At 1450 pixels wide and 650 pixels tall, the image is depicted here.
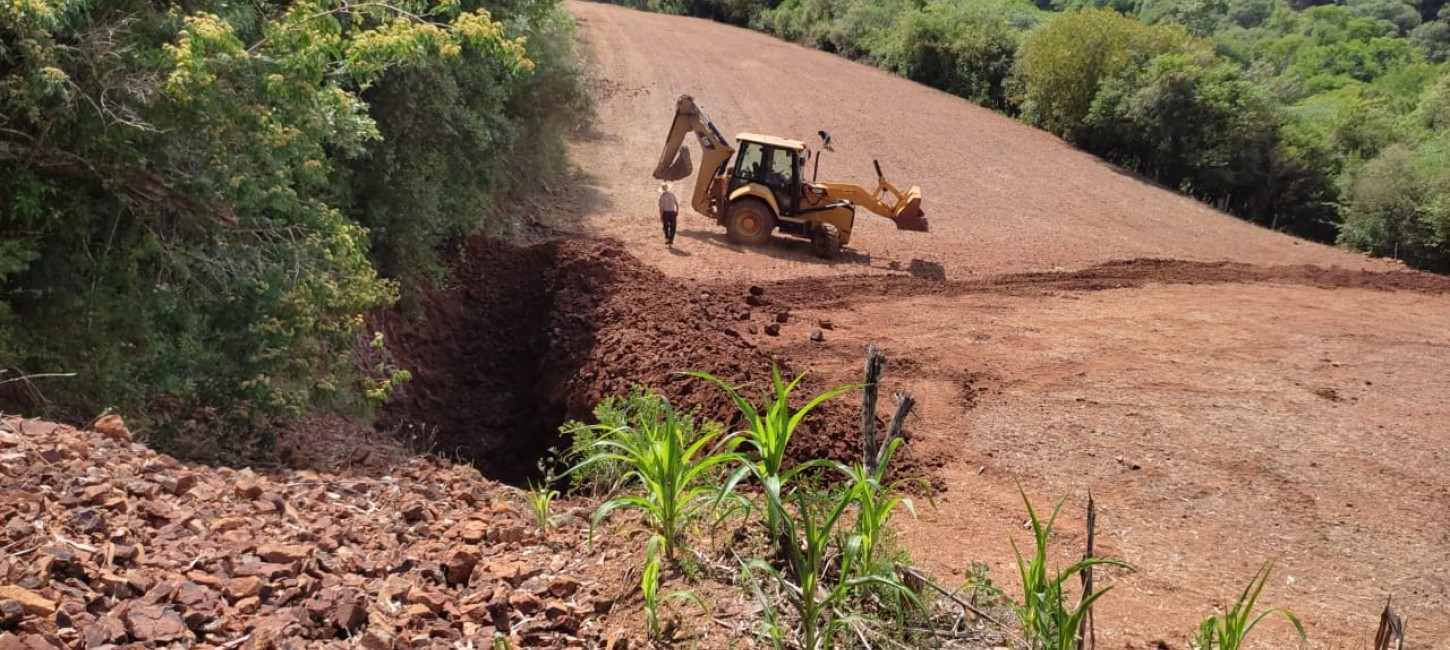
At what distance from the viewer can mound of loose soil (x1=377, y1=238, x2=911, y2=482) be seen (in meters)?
8.77

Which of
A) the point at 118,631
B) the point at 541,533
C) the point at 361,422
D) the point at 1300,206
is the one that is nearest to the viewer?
the point at 118,631

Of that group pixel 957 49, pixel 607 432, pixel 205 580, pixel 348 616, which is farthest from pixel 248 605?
pixel 957 49

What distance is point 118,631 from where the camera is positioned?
3.32 metres

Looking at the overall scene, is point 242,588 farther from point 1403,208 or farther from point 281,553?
Answer: point 1403,208

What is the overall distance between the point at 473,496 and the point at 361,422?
318 cm

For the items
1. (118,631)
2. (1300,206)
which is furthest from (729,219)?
(1300,206)

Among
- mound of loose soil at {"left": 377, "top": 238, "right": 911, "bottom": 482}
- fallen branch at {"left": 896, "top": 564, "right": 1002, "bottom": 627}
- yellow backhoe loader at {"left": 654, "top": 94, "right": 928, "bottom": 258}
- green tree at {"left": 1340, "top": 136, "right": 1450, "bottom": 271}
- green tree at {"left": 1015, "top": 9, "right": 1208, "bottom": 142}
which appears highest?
green tree at {"left": 1015, "top": 9, "right": 1208, "bottom": 142}

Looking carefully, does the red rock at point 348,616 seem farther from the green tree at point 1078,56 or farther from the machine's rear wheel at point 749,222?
the green tree at point 1078,56

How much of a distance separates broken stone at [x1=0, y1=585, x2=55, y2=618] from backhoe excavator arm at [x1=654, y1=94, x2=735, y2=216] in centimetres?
1267

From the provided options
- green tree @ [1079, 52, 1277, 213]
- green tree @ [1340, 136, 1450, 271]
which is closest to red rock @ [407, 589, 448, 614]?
green tree @ [1340, 136, 1450, 271]

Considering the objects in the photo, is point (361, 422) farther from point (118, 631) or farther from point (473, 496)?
point (118, 631)

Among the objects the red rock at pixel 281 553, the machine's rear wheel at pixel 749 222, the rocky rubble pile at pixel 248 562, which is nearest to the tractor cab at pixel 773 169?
the machine's rear wheel at pixel 749 222

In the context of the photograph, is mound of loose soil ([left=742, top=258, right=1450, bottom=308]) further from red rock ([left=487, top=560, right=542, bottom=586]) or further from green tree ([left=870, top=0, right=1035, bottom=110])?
green tree ([left=870, top=0, right=1035, bottom=110])

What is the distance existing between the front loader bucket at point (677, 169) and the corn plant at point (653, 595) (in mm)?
12080
